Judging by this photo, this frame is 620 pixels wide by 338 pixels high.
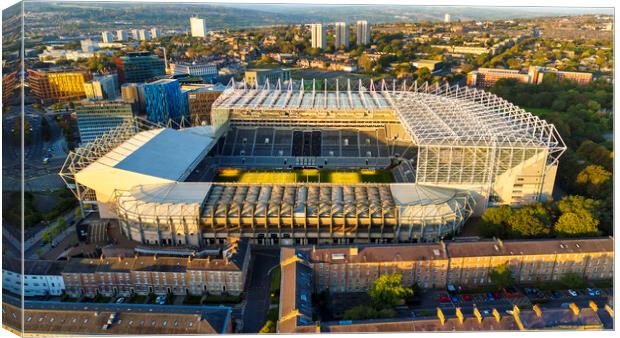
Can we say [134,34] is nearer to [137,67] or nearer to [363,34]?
[137,67]

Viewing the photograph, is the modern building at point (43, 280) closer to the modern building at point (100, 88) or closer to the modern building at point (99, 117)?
the modern building at point (99, 117)

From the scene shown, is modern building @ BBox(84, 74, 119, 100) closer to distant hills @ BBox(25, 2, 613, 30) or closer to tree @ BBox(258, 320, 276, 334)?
distant hills @ BBox(25, 2, 613, 30)

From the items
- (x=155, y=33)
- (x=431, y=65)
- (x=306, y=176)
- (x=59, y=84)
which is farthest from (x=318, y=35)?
(x=306, y=176)

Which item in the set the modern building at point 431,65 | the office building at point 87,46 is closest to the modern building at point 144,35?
the office building at point 87,46

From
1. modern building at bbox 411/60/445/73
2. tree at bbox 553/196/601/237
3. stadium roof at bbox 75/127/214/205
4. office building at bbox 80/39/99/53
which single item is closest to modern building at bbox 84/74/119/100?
office building at bbox 80/39/99/53

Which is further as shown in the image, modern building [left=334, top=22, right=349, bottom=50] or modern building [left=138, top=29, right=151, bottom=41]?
modern building [left=138, top=29, right=151, bottom=41]

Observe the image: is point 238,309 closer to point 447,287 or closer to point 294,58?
point 447,287

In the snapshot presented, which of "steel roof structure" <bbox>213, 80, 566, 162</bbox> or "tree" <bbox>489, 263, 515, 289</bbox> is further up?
"steel roof structure" <bbox>213, 80, 566, 162</bbox>

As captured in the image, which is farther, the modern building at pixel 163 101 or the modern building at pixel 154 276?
the modern building at pixel 163 101
